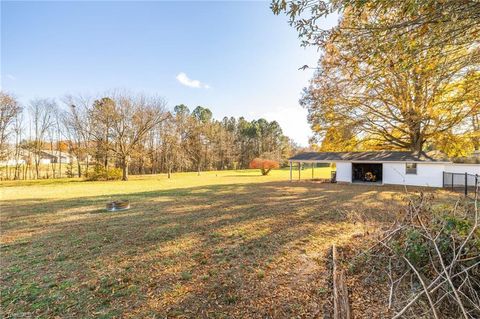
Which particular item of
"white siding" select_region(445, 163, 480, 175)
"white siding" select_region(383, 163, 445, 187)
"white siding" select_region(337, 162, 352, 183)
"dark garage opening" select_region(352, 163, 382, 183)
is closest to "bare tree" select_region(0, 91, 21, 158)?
"white siding" select_region(337, 162, 352, 183)

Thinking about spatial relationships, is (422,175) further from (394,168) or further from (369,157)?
(369,157)

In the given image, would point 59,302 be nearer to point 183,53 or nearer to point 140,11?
point 140,11

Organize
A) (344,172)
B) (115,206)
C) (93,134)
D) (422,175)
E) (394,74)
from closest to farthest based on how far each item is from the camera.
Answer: (394,74), (115,206), (422,175), (344,172), (93,134)

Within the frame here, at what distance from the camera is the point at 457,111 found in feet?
44.3

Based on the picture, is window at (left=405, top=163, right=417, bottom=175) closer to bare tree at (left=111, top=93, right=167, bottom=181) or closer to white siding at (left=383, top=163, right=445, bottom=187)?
white siding at (left=383, top=163, right=445, bottom=187)

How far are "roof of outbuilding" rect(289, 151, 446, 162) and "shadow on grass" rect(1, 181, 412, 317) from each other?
10715mm

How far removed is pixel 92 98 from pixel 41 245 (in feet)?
86.3

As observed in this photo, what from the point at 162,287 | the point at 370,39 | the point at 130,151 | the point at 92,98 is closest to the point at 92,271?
the point at 162,287

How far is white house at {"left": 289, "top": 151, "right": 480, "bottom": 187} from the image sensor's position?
15.3 metres

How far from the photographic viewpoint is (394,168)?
15969 mm

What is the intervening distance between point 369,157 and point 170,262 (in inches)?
736

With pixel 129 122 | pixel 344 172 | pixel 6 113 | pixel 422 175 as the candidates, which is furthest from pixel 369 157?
pixel 6 113

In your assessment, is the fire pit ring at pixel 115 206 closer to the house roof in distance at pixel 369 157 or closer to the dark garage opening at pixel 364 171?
the house roof in distance at pixel 369 157

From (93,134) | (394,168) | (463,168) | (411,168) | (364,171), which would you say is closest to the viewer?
(394,168)
